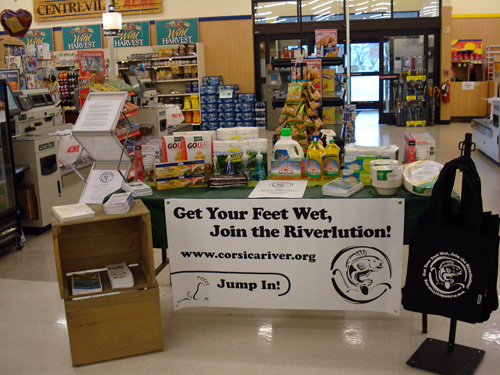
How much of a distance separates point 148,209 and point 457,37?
1424cm

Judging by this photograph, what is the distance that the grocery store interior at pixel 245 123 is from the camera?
3.04 meters

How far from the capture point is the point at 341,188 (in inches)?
122

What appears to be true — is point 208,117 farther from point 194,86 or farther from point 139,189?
point 139,189

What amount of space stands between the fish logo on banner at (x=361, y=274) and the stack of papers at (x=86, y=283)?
1358mm

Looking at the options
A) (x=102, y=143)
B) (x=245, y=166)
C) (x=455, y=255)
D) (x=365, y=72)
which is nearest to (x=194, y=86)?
(x=365, y=72)

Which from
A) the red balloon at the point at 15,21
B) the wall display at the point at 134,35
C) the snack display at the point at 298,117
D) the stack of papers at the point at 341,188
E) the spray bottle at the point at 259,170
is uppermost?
the wall display at the point at 134,35

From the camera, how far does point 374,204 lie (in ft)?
10.0

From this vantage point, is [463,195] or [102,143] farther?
[102,143]

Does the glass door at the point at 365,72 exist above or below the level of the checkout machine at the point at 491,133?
above

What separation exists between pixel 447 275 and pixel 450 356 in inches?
22.1

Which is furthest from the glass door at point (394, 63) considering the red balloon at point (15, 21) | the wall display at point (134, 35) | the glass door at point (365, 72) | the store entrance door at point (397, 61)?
the red balloon at point (15, 21)

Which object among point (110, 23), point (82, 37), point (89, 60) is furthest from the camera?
point (82, 37)

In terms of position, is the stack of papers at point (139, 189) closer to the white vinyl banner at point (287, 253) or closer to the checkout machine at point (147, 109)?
the white vinyl banner at point (287, 253)

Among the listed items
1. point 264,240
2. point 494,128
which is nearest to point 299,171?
point 264,240
